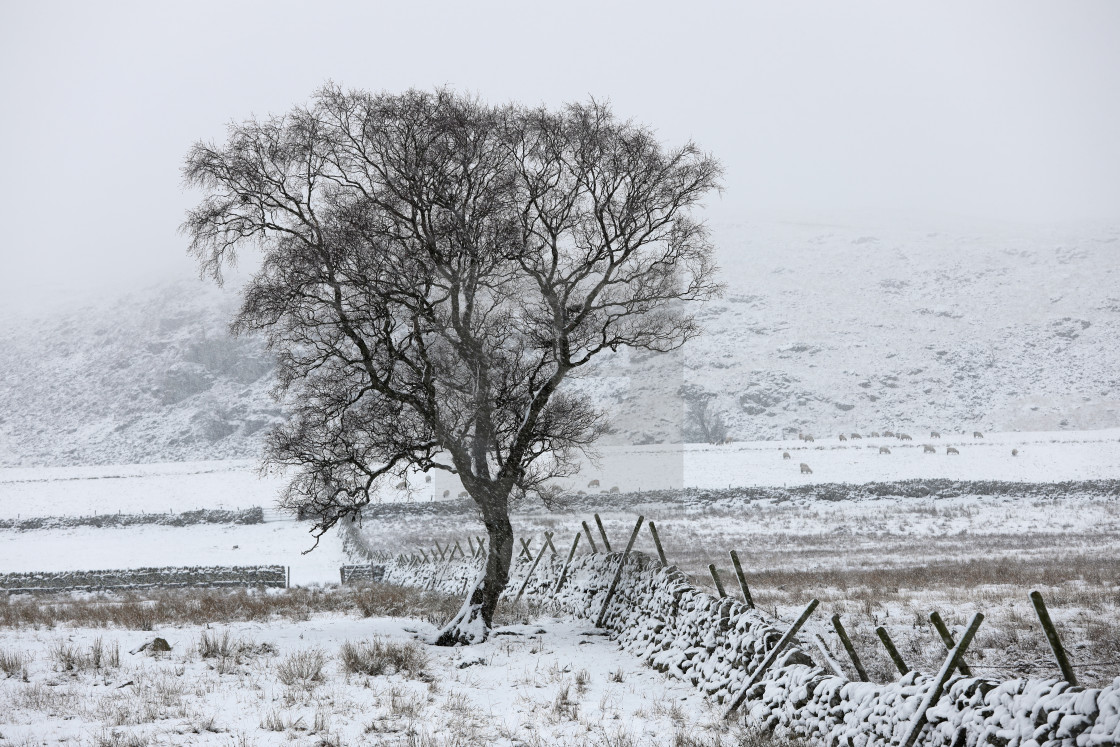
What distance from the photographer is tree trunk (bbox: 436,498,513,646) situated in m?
14.8

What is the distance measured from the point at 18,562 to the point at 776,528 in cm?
3890

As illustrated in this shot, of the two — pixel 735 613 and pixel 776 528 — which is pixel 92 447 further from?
pixel 735 613

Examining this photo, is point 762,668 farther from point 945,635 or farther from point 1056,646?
point 1056,646

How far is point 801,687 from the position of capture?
27.3ft

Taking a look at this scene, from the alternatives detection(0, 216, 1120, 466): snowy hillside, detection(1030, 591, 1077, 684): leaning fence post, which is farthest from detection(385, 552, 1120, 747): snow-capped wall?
detection(0, 216, 1120, 466): snowy hillside

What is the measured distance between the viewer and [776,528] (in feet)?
124

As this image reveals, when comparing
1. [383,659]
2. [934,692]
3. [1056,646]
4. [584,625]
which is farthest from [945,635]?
[584,625]

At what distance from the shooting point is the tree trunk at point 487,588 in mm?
14750

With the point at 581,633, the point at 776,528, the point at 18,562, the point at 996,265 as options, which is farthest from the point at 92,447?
the point at 996,265

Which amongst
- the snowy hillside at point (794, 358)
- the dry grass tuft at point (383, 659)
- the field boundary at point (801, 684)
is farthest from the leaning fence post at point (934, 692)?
the snowy hillside at point (794, 358)

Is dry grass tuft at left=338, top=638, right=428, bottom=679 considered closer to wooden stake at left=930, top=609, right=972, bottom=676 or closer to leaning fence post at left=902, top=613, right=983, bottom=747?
leaning fence post at left=902, top=613, right=983, bottom=747

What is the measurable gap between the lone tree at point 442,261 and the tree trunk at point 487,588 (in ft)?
0.13

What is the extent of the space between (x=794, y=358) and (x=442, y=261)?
98392mm

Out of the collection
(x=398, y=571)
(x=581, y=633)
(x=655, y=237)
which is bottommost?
(x=398, y=571)
